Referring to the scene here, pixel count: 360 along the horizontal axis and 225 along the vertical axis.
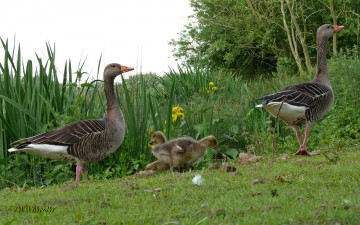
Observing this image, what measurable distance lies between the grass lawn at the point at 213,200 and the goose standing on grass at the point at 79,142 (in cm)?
93

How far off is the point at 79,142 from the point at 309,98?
14.6 ft

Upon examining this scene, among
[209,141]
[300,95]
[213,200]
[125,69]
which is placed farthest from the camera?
[300,95]

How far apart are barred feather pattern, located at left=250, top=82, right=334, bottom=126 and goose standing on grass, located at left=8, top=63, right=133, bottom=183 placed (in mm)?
2755

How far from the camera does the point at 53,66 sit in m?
8.59

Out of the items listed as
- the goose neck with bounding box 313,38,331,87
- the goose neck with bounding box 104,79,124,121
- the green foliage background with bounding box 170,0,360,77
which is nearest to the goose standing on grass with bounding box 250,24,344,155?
the goose neck with bounding box 313,38,331,87

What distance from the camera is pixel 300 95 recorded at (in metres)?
7.82

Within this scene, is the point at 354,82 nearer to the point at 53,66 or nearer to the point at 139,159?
the point at 139,159

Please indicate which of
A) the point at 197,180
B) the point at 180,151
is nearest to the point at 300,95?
the point at 180,151

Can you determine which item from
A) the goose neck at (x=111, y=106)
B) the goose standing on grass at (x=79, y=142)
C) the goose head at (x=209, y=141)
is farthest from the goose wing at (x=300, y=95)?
the goose standing on grass at (x=79, y=142)

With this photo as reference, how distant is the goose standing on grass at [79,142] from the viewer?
640cm

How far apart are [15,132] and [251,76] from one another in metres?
33.5

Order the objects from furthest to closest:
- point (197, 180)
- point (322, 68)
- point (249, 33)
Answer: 1. point (249, 33)
2. point (322, 68)
3. point (197, 180)

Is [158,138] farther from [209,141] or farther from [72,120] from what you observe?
[72,120]

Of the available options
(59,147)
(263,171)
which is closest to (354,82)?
(263,171)
